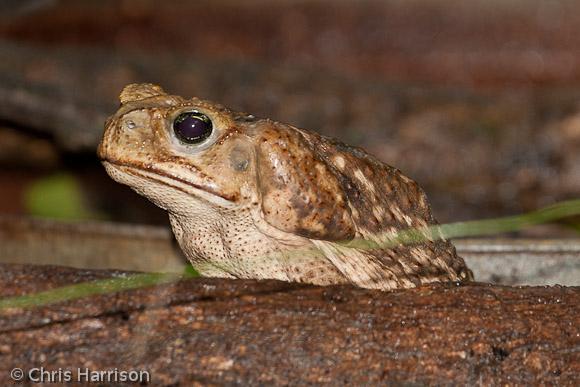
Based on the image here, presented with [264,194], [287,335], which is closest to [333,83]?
[264,194]

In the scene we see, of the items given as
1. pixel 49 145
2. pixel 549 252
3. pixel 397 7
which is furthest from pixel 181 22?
pixel 549 252

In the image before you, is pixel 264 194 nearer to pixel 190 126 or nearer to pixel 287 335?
pixel 190 126

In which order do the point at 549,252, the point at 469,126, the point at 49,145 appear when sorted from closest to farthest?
1. the point at 549,252
2. the point at 49,145
3. the point at 469,126

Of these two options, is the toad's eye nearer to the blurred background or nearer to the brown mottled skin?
the brown mottled skin

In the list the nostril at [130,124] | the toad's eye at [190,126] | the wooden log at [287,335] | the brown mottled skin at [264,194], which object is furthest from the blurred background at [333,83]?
the nostril at [130,124]

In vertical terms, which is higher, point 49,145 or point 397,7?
point 397,7

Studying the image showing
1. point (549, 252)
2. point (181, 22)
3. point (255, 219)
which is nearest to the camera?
point (255, 219)

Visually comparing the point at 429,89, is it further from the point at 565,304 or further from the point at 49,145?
the point at 565,304
